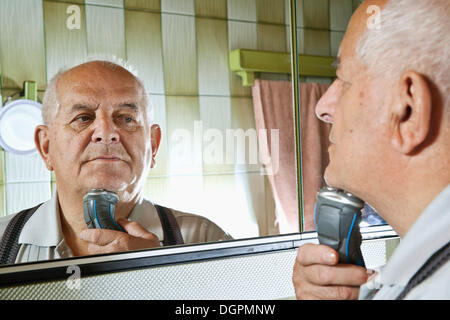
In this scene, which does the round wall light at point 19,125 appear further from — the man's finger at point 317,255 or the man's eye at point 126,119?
the man's finger at point 317,255

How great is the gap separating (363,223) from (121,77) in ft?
2.50

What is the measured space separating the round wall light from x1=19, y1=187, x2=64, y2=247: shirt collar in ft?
0.34

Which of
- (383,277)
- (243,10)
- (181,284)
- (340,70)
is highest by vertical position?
(243,10)

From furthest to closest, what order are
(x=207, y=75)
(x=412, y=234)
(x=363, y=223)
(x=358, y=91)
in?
(x=363, y=223)
(x=207, y=75)
(x=358, y=91)
(x=412, y=234)

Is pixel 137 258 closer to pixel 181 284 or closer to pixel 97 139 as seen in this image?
pixel 181 284

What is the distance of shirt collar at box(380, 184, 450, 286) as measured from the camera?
Result: 443mm

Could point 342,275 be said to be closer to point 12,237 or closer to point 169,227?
point 169,227

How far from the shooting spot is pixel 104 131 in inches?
33.7

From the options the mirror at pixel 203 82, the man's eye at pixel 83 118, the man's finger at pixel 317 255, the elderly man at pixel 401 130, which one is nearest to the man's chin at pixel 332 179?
the elderly man at pixel 401 130

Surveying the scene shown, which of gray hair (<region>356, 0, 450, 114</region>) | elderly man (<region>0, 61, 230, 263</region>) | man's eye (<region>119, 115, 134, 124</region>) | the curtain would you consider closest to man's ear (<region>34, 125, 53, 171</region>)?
elderly man (<region>0, 61, 230, 263</region>)

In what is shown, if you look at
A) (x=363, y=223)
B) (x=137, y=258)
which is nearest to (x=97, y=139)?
(x=137, y=258)

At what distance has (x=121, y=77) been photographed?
875mm

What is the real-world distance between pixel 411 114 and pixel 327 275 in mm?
324

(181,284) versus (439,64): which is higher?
(439,64)
